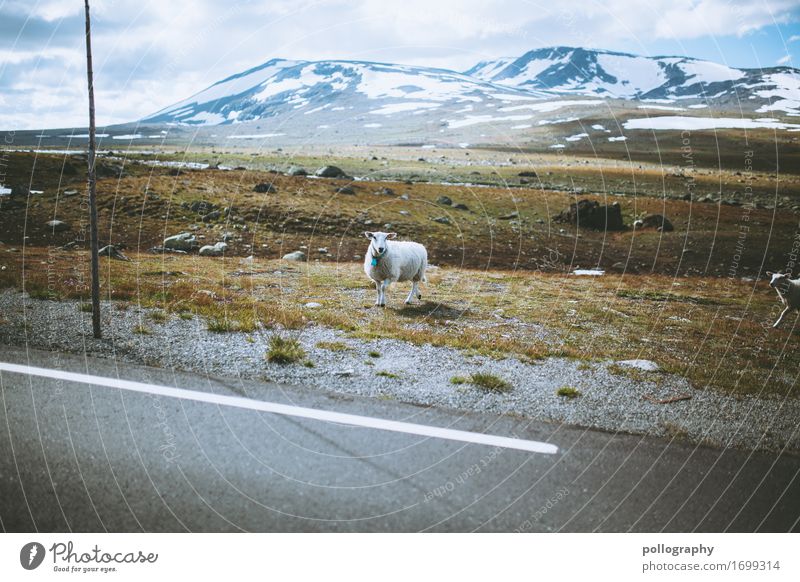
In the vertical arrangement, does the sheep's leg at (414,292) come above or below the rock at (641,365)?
above

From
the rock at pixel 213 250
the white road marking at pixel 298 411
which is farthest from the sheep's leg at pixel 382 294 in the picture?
the rock at pixel 213 250

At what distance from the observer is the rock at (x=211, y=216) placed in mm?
24047

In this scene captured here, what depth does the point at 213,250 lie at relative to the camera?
19875 millimetres

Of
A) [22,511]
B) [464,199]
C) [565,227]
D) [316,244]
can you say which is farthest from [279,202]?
[22,511]

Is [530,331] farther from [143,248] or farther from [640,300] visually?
[143,248]

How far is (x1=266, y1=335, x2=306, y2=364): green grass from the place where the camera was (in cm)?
727

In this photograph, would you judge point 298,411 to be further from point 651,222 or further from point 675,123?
point 675,123

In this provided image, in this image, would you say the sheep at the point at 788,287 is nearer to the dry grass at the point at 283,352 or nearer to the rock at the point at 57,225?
the dry grass at the point at 283,352

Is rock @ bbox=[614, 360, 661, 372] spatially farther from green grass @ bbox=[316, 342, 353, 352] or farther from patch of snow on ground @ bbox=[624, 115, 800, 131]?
patch of snow on ground @ bbox=[624, 115, 800, 131]

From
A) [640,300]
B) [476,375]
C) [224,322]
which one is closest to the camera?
[476,375]

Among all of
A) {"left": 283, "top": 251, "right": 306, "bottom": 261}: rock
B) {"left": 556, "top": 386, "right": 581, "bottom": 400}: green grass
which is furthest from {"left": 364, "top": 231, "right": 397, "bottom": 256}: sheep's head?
{"left": 283, "top": 251, "right": 306, "bottom": 261}: rock

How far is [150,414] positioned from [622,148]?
123 metres

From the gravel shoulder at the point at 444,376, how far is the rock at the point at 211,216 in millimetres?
15220
